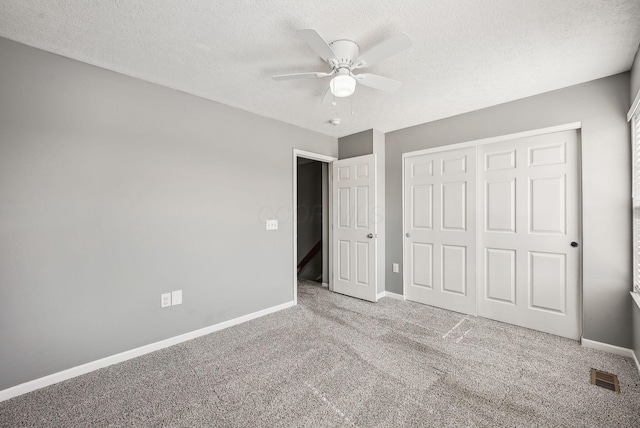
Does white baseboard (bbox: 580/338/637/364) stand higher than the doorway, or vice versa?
the doorway

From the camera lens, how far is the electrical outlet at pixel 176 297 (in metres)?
2.57

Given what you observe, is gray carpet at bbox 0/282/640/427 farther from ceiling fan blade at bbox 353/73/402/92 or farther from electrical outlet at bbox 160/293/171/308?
ceiling fan blade at bbox 353/73/402/92

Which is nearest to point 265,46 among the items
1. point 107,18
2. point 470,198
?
point 107,18

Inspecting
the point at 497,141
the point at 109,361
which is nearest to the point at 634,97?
the point at 497,141

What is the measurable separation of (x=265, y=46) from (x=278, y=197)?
5.92ft

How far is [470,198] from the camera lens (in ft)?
10.5

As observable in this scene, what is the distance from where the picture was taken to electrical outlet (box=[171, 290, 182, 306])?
8.43ft

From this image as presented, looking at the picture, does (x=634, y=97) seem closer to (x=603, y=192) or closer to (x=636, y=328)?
(x=603, y=192)

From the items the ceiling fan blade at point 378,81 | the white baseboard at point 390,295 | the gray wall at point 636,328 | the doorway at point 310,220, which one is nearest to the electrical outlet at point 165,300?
the ceiling fan blade at point 378,81

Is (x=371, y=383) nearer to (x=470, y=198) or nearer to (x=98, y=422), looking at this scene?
(x=98, y=422)

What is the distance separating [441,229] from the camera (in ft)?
11.3

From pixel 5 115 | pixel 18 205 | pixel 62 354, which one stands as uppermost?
pixel 5 115

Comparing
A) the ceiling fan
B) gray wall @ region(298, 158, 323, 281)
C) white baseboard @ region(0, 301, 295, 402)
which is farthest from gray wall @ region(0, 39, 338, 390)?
gray wall @ region(298, 158, 323, 281)

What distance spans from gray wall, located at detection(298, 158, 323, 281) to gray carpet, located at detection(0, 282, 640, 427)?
2.49 metres
